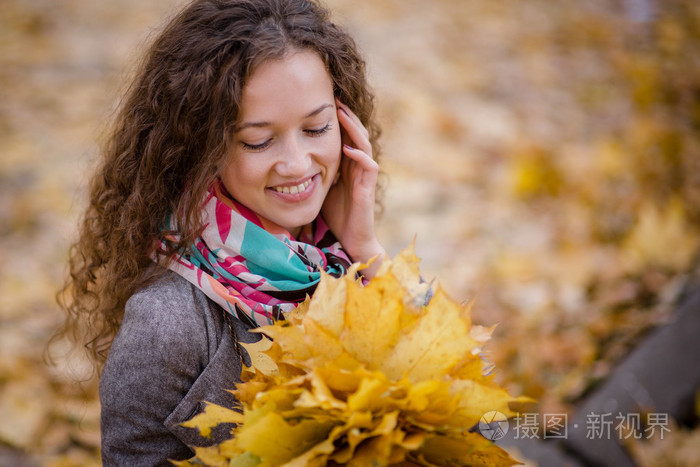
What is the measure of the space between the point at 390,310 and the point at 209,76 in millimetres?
781

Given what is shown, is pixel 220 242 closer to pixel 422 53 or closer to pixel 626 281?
pixel 626 281

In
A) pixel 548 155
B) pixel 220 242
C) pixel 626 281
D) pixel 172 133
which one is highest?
pixel 172 133

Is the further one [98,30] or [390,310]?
[98,30]

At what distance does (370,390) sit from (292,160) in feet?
2.32

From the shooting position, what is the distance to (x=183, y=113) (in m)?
1.49

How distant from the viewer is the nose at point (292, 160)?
1419 mm

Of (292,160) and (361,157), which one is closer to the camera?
(292,160)

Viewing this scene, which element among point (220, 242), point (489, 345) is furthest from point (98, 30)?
point (220, 242)

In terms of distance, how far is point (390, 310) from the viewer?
972 mm

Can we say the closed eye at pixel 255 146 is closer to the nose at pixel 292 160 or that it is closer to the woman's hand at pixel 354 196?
the nose at pixel 292 160

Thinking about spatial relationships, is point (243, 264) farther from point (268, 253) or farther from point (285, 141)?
point (285, 141)

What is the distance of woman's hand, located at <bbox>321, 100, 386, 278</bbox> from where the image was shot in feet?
5.44

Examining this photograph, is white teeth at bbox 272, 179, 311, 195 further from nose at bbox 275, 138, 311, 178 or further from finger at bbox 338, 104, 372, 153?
finger at bbox 338, 104, 372, 153

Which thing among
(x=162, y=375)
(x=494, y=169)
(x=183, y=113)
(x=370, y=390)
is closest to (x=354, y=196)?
(x=183, y=113)
